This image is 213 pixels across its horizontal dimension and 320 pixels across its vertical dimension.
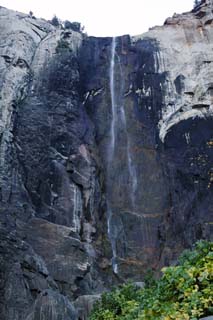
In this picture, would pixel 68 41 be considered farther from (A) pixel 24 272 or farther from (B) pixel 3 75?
(A) pixel 24 272

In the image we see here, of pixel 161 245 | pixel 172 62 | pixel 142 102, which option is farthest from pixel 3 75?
pixel 161 245

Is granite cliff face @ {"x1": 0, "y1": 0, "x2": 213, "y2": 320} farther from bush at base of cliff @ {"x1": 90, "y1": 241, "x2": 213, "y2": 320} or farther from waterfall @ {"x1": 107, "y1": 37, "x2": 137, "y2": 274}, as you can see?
bush at base of cliff @ {"x1": 90, "y1": 241, "x2": 213, "y2": 320}

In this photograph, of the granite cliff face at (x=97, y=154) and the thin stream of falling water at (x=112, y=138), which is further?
the thin stream of falling water at (x=112, y=138)

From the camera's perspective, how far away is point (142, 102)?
23141mm

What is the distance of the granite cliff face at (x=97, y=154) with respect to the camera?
16.6 m

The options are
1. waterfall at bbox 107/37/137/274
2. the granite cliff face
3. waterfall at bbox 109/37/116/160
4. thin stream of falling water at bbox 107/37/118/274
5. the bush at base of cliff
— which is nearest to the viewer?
the bush at base of cliff

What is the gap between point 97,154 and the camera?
21625 millimetres

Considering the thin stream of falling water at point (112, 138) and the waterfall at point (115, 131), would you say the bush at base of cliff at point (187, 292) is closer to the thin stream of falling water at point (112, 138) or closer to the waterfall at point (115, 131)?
the thin stream of falling water at point (112, 138)

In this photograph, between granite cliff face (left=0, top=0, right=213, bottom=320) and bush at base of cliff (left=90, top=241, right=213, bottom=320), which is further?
granite cliff face (left=0, top=0, right=213, bottom=320)

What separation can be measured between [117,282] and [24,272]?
478cm

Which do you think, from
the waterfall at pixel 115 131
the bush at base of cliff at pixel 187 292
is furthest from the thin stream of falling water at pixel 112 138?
the bush at base of cliff at pixel 187 292

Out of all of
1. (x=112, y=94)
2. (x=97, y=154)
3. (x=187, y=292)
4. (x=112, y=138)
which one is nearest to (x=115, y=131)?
(x=112, y=138)

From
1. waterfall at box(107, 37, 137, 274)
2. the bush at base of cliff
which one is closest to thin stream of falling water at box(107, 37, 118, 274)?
waterfall at box(107, 37, 137, 274)

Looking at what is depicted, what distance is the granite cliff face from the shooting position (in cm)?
1659
